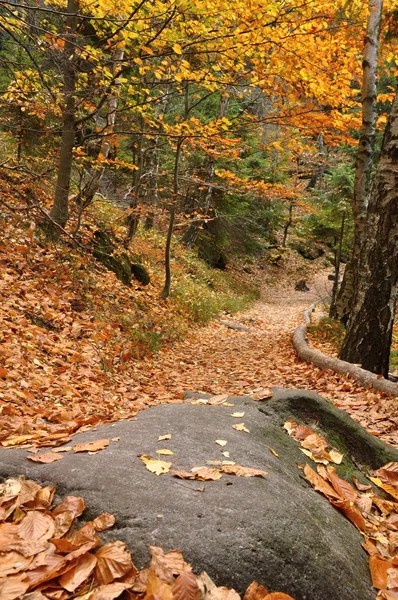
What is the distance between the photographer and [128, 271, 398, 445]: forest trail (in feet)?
16.7

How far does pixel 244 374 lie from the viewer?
7242mm

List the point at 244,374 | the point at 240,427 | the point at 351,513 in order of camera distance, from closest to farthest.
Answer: the point at 351,513 < the point at 240,427 < the point at 244,374

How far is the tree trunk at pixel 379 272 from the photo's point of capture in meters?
5.82

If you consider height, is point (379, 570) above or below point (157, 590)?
below

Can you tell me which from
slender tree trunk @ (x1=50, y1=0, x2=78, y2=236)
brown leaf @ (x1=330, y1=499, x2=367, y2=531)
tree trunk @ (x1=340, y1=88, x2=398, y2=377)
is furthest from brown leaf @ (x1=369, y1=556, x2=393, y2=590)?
slender tree trunk @ (x1=50, y1=0, x2=78, y2=236)

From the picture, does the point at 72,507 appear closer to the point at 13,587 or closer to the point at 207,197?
the point at 13,587

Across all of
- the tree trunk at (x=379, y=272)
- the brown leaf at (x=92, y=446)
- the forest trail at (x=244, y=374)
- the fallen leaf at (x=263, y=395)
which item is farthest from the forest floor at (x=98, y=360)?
Result: the tree trunk at (x=379, y=272)

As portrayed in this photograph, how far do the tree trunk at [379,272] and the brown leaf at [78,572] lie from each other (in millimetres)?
5391

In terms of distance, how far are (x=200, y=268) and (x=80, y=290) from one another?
33.3ft

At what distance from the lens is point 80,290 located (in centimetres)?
806

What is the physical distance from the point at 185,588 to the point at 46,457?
49.2 inches

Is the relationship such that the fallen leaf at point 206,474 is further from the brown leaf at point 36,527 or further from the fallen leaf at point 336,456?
the fallen leaf at point 336,456

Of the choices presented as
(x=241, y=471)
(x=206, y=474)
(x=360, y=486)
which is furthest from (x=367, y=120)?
(x=206, y=474)

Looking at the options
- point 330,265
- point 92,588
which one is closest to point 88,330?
point 92,588
